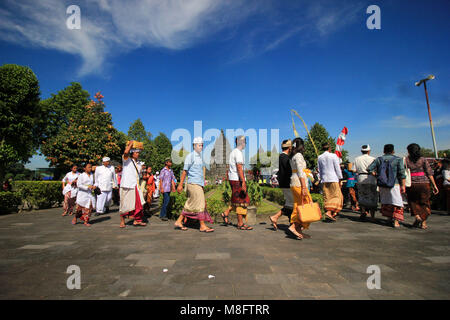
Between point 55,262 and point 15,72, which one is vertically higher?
point 15,72

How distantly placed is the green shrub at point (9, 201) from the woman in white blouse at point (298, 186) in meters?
11.5

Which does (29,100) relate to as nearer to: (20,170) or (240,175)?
(240,175)

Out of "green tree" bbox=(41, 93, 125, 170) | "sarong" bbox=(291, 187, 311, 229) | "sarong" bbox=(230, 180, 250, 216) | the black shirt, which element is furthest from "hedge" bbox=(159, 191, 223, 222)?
"green tree" bbox=(41, 93, 125, 170)

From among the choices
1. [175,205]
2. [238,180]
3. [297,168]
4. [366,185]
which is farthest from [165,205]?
[366,185]

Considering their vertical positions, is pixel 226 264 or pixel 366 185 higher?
pixel 366 185

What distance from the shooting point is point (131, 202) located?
648 centimetres

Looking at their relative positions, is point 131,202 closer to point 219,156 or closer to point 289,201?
point 289,201

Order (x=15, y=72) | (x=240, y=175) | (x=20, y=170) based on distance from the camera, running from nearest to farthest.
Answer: (x=240, y=175)
(x=15, y=72)
(x=20, y=170)

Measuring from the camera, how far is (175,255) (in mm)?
3836

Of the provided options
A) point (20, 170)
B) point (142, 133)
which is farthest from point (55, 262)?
point (20, 170)

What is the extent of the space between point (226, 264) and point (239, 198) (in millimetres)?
2554

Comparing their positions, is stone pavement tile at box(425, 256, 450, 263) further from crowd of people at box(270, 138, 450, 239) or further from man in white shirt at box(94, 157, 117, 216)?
man in white shirt at box(94, 157, 117, 216)

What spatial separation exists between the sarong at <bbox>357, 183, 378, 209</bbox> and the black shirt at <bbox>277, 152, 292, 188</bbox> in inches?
137
